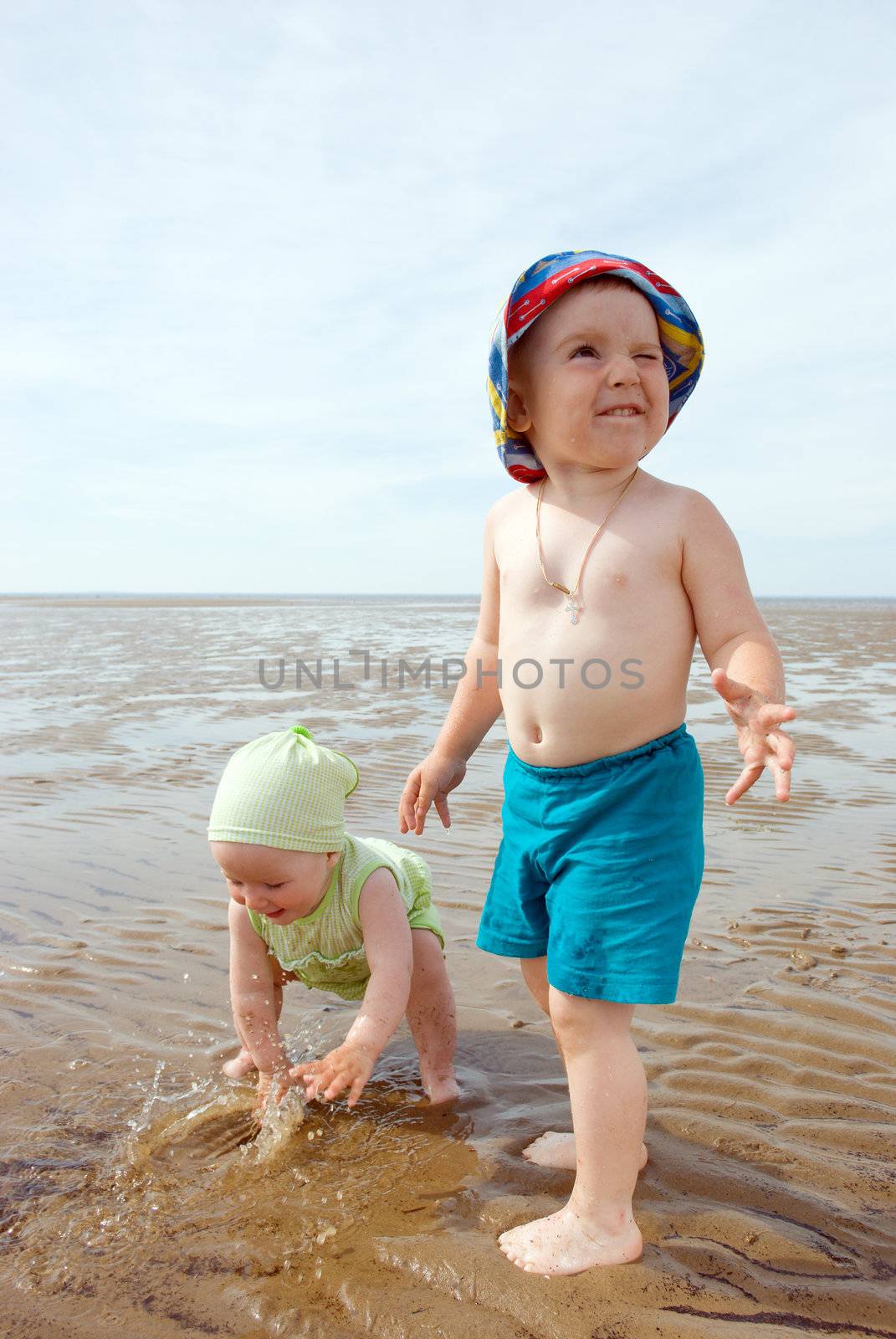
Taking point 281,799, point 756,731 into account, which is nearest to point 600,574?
point 756,731

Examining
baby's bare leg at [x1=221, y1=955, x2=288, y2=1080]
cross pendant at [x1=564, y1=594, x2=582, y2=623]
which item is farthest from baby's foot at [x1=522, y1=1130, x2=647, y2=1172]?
cross pendant at [x1=564, y1=594, x2=582, y2=623]

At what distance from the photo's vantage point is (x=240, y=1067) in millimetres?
2615

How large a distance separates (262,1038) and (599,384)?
1782 mm

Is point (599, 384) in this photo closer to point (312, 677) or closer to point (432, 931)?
point (432, 931)

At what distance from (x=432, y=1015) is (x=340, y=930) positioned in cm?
37

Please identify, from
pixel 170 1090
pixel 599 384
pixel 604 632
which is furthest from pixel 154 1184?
pixel 599 384

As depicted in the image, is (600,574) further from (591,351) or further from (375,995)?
(375,995)

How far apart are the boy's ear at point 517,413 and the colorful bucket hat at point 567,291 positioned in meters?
0.02

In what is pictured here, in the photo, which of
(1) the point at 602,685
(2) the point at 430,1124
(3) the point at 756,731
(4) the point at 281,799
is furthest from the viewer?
(2) the point at 430,1124

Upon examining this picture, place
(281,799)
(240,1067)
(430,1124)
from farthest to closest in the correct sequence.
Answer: (240,1067) < (430,1124) < (281,799)

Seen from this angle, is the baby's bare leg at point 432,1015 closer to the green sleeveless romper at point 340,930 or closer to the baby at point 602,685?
the green sleeveless romper at point 340,930

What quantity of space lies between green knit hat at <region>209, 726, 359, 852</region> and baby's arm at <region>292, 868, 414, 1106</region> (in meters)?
0.17

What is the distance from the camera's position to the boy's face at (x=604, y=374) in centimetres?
221

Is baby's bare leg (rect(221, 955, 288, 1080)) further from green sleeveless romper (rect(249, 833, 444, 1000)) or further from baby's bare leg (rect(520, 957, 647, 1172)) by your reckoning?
baby's bare leg (rect(520, 957, 647, 1172))
